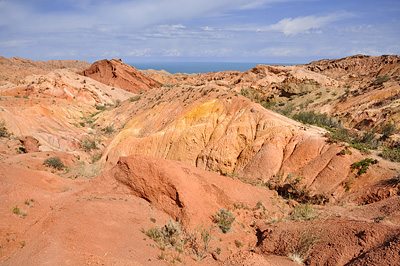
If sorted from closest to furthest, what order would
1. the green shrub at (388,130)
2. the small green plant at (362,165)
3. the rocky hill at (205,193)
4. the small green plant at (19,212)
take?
1. the rocky hill at (205,193)
2. the small green plant at (19,212)
3. the small green plant at (362,165)
4. the green shrub at (388,130)

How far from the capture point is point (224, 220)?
7609 millimetres

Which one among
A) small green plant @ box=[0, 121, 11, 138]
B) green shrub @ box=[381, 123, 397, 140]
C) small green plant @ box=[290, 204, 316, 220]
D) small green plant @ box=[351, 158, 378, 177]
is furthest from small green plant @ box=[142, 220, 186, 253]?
small green plant @ box=[0, 121, 11, 138]

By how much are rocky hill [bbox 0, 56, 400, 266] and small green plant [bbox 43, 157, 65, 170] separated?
0.06 metres

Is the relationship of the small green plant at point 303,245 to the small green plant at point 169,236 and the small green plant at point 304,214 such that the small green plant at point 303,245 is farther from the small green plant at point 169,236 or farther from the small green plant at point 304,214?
the small green plant at point 169,236

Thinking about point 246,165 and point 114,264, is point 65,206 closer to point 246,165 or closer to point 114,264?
point 114,264

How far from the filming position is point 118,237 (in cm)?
591

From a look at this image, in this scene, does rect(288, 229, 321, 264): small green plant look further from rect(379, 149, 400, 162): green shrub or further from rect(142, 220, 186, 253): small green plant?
rect(379, 149, 400, 162): green shrub

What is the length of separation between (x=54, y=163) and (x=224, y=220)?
40.0 ft

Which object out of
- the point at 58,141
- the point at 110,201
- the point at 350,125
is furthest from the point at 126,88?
Answer: the point at 110,201

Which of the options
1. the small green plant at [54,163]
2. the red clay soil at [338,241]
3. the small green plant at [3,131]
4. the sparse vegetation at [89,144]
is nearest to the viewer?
the red clay soil at [338,241]

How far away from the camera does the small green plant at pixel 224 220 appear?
7.47m

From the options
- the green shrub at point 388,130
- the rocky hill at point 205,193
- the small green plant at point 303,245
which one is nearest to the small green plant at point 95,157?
the rocky hill at point 205,193

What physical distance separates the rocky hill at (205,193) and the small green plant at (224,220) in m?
0.03

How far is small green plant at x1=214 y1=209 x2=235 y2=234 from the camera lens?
7473mm
